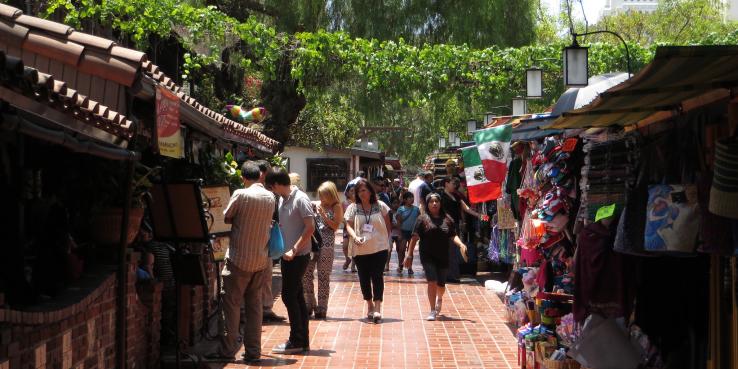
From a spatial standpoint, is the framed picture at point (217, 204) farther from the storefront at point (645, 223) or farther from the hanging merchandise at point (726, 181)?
the hanging merchandise at point (726, 181)

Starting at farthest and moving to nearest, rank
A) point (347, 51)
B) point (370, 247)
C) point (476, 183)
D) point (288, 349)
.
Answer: point (347, 51)
point (476, 183)
point (370, 247)
point (288, 349)

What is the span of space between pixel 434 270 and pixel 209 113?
3.64 meters

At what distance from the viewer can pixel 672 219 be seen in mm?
5719

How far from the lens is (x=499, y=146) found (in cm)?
1261

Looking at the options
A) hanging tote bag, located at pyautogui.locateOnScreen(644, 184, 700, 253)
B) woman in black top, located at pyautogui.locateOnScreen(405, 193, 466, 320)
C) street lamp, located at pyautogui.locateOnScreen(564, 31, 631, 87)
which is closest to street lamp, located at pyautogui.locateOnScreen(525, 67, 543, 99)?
woman in black top, located at pyautogui.locateOnScreen(405, 193, 466, 320)

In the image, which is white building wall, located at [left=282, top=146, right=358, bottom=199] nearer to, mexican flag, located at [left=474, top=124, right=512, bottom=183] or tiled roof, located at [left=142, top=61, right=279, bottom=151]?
tiled roof, located at [left=142, top=61, right=279, bottom=151]

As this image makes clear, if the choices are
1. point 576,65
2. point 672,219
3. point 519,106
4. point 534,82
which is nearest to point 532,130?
point 576,65

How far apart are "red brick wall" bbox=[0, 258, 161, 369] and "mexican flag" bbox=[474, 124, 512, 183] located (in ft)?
17.0

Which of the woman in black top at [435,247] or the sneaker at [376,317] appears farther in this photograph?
the woman in black top at [435,247]

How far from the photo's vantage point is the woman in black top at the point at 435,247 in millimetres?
12211

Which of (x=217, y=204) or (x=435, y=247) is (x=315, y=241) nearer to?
(x=217, y=204)

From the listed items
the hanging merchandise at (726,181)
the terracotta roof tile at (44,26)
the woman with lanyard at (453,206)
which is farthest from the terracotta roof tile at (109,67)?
the woman with lanyard at (453,206)

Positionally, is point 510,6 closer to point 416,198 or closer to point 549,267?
point 416,198

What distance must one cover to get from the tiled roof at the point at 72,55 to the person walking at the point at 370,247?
16.7ft
